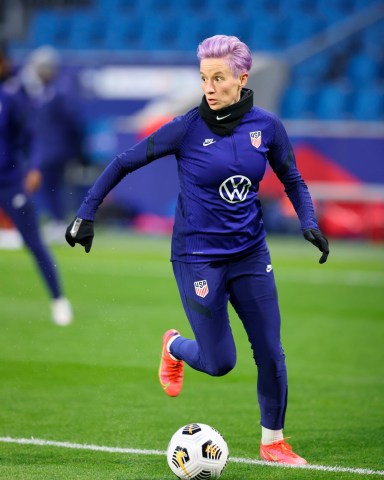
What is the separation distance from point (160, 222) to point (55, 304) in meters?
11.7

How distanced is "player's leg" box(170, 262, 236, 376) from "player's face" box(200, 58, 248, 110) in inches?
35.3

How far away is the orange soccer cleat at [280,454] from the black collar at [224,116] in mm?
1779

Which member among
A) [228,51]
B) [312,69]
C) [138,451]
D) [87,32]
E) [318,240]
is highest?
[228,51]

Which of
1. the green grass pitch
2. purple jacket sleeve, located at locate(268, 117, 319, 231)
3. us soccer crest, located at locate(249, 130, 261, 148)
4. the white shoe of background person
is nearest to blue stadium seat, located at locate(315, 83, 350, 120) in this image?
the green grass pitch

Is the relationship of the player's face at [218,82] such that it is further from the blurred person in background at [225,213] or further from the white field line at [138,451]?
the white field line at [138,451]

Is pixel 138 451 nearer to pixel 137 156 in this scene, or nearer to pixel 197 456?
pixel 197 456

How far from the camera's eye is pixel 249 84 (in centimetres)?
2411

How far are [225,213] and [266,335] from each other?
71 cm

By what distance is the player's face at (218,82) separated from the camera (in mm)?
5445

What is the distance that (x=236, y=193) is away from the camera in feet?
18.5

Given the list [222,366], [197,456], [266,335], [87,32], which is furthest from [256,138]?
[87,32]

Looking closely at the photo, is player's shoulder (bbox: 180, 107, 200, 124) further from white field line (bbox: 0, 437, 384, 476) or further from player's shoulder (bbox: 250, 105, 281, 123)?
white field line (bbox: 0, 437, 384, 476)

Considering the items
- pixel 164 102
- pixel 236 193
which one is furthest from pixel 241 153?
pixel 164 102

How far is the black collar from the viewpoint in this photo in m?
5.55
